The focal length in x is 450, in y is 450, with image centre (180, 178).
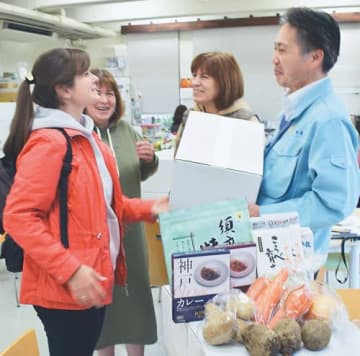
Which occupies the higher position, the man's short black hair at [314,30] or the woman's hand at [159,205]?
the man's short black hair at [314,30]

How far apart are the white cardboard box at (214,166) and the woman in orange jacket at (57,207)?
25cm

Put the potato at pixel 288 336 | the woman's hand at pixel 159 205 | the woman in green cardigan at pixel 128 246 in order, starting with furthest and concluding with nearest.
A: the woman in green cardigan at pixel 128 246, the woman's hand at pixel 159 205, the potato at pixel 288 336

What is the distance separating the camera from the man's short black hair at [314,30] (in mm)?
1355

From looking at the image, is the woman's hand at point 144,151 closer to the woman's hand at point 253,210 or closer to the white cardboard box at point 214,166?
the white cardboard box at point 214,166

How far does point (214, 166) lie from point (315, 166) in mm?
290

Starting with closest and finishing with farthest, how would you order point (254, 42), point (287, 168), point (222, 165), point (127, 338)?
point (222, 165) < point (287, 168) < point (127, 338) < point (254, 42)

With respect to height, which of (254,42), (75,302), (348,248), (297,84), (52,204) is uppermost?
(254,42)

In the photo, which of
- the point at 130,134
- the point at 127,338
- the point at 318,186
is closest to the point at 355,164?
the point at 318,186

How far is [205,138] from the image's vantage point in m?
1.29

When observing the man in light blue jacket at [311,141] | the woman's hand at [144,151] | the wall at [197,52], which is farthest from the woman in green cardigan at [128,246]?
the wall at [197,52]

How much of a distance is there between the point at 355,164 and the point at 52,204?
87cm

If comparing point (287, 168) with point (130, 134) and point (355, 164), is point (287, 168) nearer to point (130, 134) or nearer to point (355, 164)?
point (355, 164)

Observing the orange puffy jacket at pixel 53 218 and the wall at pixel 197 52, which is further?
the wall at pixel 197 52

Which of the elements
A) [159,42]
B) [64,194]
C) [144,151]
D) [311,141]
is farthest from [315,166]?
[159,42]
